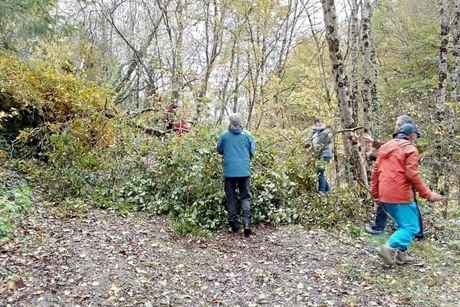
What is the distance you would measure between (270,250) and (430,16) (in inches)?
586

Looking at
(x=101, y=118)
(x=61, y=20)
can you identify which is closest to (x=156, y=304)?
(x=101, y=118)

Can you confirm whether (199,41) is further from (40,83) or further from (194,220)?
(194,220)

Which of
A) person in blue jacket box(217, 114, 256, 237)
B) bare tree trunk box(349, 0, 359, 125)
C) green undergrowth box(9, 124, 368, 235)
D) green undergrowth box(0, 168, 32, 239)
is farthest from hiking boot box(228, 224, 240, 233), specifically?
bare tree trunk box(349, 0, 359, 125)

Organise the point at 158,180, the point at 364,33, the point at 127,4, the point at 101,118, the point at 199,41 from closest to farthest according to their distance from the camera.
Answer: the point at 158,180
the point at 101,118
the point at 364,33
the point at 199,41
the point at 127,4

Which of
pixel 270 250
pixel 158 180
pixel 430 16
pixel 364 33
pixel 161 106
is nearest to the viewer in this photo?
pixel 270 250

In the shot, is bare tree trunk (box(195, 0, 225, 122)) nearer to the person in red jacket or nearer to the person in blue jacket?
the person in blue jacket

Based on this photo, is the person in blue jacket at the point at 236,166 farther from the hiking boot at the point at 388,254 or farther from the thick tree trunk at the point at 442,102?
the thick tree trunk at the point at 442,102

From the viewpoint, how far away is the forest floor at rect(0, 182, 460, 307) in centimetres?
493

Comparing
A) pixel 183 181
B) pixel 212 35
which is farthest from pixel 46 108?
pixel 212 35

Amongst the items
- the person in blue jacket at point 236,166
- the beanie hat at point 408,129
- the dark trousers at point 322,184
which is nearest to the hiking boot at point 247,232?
the person in blue jacket at point 236,166

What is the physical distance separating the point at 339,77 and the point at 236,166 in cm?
249

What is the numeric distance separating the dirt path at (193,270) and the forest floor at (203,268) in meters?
0.01

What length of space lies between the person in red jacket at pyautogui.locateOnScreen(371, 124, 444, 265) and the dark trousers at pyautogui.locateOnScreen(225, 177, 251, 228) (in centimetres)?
Answer: 208

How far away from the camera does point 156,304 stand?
4750 millimetres
